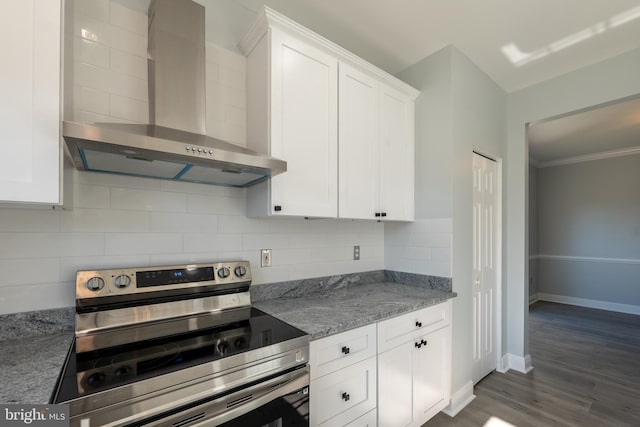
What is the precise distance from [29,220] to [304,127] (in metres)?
1.33

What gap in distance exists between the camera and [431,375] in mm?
2055

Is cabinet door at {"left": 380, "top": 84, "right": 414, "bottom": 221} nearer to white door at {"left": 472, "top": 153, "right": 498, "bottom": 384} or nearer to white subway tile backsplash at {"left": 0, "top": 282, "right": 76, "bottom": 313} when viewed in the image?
white door at {"left": 472, "top": 153, "right": 498, "bottom": 384}

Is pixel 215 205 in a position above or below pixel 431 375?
above

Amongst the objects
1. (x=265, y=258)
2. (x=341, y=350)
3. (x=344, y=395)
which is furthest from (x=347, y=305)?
(x=265, y=258)

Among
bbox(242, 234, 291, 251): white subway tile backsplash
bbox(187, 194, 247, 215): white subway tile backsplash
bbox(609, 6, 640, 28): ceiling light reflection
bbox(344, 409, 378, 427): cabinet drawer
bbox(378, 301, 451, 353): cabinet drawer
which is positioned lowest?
bbox(344, 409, 378, 427): cabinet drawer

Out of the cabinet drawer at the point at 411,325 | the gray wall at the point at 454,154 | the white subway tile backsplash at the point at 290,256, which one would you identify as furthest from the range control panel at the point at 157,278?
the gray wall at the point at 454,154

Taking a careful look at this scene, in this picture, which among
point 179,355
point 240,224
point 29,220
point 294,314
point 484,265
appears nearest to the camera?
point 179,355

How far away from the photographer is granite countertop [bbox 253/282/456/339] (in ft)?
4.84

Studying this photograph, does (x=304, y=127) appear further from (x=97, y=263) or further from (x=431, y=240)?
(x=431, y=240)

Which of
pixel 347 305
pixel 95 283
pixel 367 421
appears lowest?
pixel 367 421

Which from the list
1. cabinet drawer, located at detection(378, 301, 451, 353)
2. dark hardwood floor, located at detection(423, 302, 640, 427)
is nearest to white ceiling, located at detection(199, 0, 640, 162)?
cabinet drawer, located at detection(378, 301, 451, 353)

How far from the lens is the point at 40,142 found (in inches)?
Answer: 37.2

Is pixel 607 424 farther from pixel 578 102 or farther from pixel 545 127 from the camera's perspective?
pixel 545 127

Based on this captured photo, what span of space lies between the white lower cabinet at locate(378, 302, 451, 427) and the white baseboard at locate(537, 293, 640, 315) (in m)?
4.74
